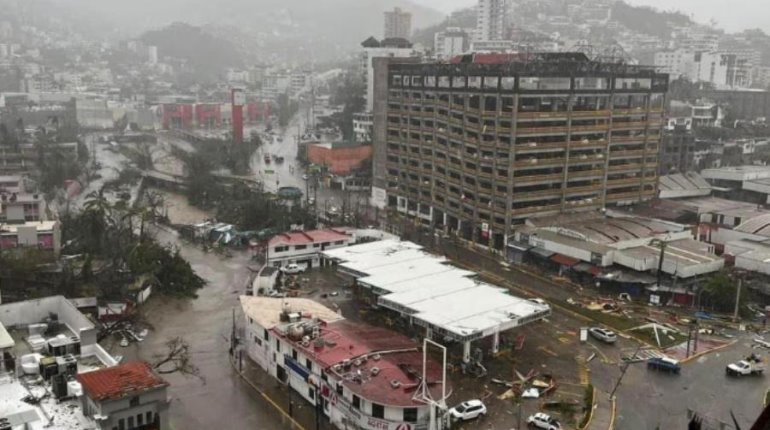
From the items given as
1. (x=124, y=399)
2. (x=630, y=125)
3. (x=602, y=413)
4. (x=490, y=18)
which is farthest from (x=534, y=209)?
(x=490, y=18)

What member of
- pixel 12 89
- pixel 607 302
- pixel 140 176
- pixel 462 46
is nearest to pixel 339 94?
pixel 462 46

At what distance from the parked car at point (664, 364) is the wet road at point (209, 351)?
29.9ft

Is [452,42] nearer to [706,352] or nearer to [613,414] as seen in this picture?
[706,352]

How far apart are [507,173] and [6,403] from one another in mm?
19791

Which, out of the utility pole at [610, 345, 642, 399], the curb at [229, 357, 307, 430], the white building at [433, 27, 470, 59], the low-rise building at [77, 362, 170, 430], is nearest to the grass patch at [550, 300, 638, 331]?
the utility pole at [610, 345, 642, 399]

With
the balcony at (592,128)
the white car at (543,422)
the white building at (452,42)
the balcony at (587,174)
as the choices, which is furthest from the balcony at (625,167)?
the white building at (452,42)

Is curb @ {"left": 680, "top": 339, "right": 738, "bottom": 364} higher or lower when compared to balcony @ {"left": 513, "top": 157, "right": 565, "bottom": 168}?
lower

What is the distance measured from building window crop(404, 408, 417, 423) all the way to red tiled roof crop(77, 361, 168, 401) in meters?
4.50

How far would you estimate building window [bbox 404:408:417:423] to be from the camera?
44.2 ft

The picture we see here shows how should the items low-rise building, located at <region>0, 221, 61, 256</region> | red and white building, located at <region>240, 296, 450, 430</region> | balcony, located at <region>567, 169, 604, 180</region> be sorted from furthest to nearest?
1. balcony, located at <region>567, 169, 604, 180</region>
2. low-rise building, located at <region>0, 221, 61, 256</region>
3. red and white building, located at <region>240, 296, 450, 430</region>

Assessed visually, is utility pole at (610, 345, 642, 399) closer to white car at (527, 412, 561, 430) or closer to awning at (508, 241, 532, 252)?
white car at (527, 412, 561, 430)

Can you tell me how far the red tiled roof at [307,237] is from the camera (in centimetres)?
2595

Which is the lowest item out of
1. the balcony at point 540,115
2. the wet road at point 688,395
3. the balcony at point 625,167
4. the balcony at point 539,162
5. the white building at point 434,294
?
the wet road at point 688,395

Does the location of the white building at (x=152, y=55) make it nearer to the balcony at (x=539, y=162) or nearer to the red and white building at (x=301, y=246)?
the red and white building at (x=301, y=246)
